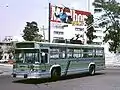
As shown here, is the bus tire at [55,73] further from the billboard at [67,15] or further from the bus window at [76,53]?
the billboard at [67,15]

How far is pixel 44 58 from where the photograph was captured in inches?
803

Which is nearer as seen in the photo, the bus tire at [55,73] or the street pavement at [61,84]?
the street pavement at [61,84]

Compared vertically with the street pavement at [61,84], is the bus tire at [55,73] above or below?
above

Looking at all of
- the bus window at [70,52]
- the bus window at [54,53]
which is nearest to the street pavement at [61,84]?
the bus window at [54,53]

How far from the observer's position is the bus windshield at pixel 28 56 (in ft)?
65.3

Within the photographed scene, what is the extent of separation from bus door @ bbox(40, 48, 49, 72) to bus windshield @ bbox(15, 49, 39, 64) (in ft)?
1.24

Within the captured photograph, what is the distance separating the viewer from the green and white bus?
780 inches

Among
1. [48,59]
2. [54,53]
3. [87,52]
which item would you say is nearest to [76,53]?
[87,52]

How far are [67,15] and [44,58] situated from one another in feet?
249

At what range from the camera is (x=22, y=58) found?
20141 millimetres

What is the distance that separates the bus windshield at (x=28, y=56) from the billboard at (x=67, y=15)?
2592 inches

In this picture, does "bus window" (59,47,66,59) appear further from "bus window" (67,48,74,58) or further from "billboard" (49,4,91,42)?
"billboard" (49,4,91,42)

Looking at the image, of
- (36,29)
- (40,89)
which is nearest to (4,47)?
(36,29)

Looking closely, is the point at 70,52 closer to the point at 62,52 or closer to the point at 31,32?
the point at 62,52
